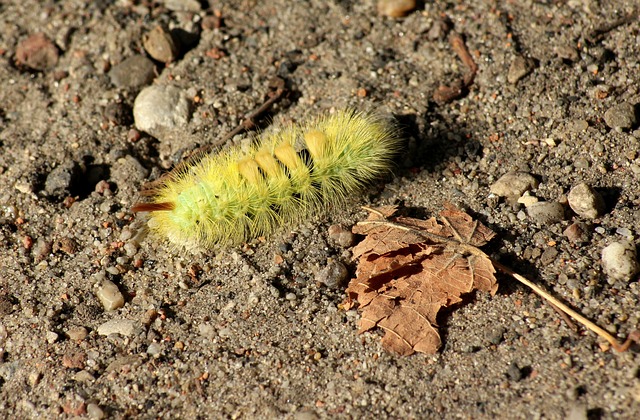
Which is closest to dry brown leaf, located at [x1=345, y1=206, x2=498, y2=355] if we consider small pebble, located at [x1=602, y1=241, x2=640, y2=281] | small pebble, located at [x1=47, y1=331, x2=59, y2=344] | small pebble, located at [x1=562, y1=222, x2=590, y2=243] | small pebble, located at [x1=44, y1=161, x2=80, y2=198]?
small pebble, located at [x1=562, y1=222, x2=590, y2=243]

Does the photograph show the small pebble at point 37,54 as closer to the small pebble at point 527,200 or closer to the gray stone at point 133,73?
the gray stone at point 133,73

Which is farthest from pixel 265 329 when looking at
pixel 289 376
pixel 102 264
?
pixel 102 264

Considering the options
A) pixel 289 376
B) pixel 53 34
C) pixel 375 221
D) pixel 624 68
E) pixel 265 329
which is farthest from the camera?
pixel 53 34

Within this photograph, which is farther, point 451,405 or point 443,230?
point 443,230

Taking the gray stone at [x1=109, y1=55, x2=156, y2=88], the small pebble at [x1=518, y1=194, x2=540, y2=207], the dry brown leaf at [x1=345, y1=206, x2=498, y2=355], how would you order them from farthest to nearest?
the gray stone at [x1=109, y1=55, x2=156, y2=88] < the small pebble at [x1=518, y1=194, x2=540, y2=207] < the dry brown leaf at [x1=345, y1=206, x2=498, y2=355]

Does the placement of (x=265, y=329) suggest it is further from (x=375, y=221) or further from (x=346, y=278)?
(x=375, y=221)

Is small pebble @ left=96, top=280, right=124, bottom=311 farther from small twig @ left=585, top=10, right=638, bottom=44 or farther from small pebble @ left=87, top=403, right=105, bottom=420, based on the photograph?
small twig @ left=585, top=10, right=638, bottom=44
